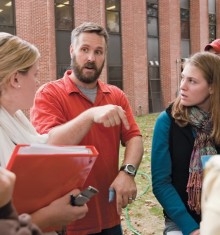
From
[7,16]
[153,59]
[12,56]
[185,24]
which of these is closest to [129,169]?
[12,56]

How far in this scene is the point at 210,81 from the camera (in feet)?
8.78

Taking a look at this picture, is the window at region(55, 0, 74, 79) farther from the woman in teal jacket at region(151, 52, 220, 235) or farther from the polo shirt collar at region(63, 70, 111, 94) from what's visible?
the woman in teal jacket at region(151, 52, 220, 235)

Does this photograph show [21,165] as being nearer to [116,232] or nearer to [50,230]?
[50,230]

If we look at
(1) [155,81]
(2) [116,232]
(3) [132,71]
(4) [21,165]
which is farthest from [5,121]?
(1) [155,81]

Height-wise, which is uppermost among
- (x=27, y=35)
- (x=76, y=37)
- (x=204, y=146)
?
(x=27, y=35)

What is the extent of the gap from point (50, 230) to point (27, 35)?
15185 mm

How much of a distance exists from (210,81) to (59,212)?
148cm

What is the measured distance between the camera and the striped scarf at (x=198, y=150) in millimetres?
2531

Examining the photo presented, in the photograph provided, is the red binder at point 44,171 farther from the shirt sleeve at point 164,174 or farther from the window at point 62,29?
the window at point 62,29

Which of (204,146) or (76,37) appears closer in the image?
(204,146)

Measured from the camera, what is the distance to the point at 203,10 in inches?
965

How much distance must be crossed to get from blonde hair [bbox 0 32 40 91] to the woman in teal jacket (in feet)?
3.62

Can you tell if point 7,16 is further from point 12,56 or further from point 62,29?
point 12,56

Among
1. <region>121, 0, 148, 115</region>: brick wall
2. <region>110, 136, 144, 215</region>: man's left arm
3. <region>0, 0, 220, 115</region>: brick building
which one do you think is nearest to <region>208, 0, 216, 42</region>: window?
<region>0, 0, 220, 115</region>: brick building
